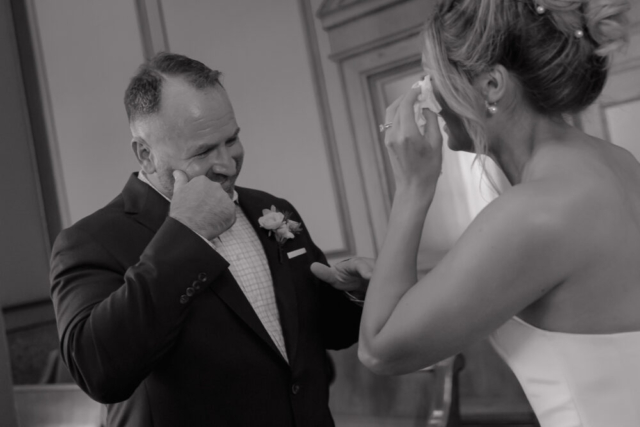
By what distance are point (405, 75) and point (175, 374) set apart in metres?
2.95

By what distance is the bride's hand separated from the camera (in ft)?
5.05

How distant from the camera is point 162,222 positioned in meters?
1.94

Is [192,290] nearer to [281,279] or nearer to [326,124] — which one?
[281,279]

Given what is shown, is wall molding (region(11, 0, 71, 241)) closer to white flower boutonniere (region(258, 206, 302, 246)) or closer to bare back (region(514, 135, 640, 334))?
white flower boutonniere (region(258, 206, 302, 246))

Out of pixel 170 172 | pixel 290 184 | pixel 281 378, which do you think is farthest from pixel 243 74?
pixel 281 378

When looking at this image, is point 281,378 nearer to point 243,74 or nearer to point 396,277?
point 396,277

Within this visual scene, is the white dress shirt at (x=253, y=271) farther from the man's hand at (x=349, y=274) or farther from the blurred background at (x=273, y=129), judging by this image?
the blurred background at (x=273, y=129)

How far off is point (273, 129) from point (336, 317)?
2977 mm

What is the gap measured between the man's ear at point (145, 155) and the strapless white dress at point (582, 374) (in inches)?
42.6

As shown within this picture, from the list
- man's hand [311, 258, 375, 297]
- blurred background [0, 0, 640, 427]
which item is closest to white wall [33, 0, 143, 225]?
blurred background [0, 0, 640, 427]

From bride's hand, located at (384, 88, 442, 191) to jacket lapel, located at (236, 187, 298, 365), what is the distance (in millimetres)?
534

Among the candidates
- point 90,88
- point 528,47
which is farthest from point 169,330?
point 90,88


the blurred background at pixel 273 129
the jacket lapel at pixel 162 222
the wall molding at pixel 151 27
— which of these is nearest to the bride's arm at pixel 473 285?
the jacket lapel at pixel 162 222

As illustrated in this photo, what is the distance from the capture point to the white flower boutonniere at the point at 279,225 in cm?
205
